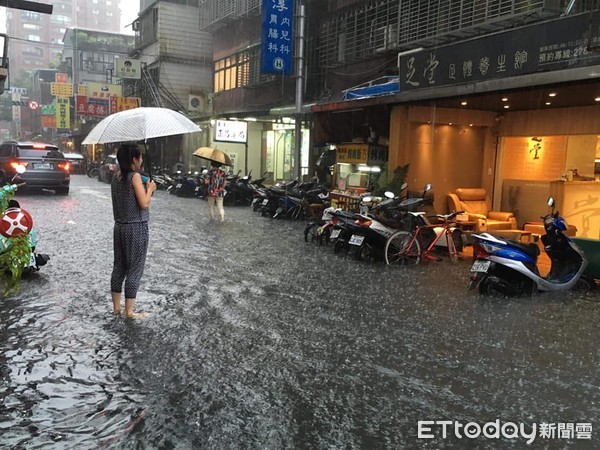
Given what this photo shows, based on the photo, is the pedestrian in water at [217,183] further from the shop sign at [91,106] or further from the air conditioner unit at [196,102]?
the shop sign at [91,106]

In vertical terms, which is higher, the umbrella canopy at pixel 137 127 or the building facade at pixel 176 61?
the building facade at pixel 176 61

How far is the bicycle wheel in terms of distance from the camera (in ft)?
31.2

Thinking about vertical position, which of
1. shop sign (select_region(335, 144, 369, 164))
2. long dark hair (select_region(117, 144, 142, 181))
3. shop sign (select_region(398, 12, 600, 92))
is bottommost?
long dark hair (select_region(117, 144, 142, 181))

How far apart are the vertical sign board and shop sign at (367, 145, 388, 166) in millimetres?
6485

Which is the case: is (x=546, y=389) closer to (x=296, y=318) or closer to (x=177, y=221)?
(x=296, y=318)

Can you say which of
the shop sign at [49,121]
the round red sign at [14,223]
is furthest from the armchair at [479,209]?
the shop sign at [49,121]

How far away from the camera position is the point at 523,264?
23.4ft

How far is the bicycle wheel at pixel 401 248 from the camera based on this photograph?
31.2 feet

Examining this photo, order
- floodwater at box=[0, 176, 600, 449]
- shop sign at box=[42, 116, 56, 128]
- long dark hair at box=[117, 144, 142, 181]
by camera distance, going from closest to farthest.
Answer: floodwater at box=[0, 176, 600, 449]
long dark hair at box=[117, 144, 142, 181]
shop sign at box=[42, 116, 56, 128]

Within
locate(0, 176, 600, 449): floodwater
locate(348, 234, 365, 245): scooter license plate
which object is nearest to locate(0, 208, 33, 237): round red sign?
locate(0, 176, 600, 449): floodwater

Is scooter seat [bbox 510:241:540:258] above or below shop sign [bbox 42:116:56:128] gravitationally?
below

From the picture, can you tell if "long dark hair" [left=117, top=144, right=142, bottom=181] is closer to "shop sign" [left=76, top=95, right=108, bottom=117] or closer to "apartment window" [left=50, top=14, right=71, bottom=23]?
"shop sign" [left=76, top=95, right=108, bottom=117]

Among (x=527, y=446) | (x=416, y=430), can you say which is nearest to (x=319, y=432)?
(x=416, y=430)

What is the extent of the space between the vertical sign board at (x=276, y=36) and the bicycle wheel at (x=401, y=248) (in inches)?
433
